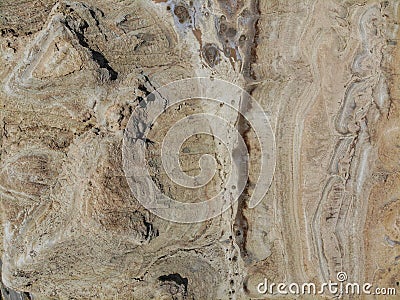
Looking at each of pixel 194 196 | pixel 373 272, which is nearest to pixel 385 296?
pixel 373 272

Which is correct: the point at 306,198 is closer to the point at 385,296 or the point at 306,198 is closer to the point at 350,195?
the point at 350,195

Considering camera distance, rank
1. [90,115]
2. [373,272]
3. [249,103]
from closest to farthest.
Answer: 1. [90,115]
2. [373,272]
3. [249,103]

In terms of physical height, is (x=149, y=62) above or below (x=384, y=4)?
below
